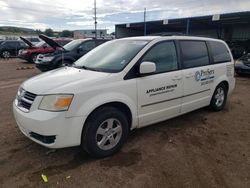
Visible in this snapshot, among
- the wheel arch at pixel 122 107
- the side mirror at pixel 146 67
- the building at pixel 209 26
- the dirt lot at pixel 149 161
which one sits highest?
the building at pixel 209 26

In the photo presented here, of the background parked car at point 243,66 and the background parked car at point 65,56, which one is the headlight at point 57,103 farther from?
the background parked car at point 243,66

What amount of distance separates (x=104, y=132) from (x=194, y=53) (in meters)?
2.46

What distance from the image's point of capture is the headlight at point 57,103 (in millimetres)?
Answer: 2770

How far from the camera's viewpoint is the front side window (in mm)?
3641

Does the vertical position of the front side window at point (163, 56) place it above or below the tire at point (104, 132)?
above

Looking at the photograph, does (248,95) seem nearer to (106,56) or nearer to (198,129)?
(198,129)

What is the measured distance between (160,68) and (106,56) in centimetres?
95

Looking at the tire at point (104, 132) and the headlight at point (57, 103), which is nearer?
the headlight at point (57, 103)

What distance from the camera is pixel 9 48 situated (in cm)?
2012

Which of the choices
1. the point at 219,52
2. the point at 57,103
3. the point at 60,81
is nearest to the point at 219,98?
the point at 219,52

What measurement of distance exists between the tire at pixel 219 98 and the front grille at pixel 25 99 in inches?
151

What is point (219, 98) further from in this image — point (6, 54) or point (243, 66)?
point (6, 54)

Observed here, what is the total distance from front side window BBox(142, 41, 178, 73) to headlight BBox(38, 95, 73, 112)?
54.6 inches

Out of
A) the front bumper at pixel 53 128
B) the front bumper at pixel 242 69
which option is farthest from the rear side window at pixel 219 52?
the front bumper at pixel 242 69
